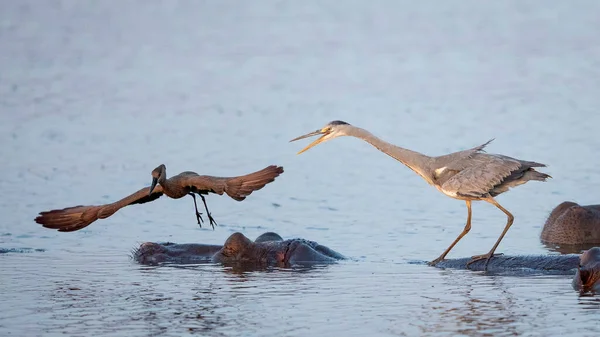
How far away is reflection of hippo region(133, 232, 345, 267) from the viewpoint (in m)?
14.6

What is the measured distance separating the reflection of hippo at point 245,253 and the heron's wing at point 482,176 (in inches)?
69.2

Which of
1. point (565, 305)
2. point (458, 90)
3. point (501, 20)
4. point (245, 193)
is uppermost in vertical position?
point (501, 20)

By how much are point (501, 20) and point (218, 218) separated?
1917 centimetres

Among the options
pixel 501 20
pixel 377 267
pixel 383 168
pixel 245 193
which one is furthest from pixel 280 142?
pixel 501 20

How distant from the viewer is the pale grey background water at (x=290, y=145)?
1188 centimetres

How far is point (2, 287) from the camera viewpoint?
12930 millimetres

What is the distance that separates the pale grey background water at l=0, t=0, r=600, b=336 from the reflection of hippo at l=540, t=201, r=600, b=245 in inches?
11.5

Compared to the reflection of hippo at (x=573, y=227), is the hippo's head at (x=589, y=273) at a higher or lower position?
lower

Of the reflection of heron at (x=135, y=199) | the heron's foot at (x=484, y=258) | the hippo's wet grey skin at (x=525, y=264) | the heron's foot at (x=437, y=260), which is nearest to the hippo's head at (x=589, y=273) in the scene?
the hippo's wet grey skin at (x=525, y=264)

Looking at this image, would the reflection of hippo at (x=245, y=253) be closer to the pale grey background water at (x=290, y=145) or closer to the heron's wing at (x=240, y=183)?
the pale grey background water at (x=290, y=145)

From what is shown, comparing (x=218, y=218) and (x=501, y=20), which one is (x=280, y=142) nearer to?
(x=218, y=218)

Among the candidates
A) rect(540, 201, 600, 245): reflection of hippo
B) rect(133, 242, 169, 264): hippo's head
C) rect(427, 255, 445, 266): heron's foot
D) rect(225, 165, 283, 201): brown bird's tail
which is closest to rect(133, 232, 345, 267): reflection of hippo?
rect(133, 242, 169, 264): hippo's head

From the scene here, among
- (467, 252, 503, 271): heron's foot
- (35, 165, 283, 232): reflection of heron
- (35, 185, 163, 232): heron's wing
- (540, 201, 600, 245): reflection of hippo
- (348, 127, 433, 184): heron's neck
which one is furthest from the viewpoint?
(540, 201, 600, 245): reflection of hippo

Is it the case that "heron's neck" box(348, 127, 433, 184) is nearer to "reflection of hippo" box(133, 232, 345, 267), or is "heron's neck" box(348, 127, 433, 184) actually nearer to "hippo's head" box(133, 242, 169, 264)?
"reflection of hippo" box(133, 232, 345, 267)
